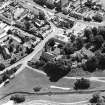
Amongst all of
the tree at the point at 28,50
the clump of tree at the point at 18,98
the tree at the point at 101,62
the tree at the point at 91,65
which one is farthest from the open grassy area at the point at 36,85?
the tree at the point at 28,50

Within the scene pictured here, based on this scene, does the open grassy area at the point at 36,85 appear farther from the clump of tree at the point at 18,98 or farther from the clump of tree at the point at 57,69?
the clump of tree at the point at 18,98

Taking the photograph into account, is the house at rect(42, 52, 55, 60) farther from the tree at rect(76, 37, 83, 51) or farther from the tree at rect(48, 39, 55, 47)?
the tree at rect(76, 37, 83, 51)

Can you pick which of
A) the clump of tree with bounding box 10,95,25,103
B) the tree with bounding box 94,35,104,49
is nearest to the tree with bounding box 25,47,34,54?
the clump of tree with bounding box 10,95,25,103

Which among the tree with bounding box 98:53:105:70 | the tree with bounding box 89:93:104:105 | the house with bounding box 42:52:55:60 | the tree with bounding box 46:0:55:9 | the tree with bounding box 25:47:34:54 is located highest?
the tree with bounding box 46:0:55:9

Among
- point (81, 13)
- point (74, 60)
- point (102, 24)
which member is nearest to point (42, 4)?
point (81, 13)

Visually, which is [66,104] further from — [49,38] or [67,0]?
[67,0]

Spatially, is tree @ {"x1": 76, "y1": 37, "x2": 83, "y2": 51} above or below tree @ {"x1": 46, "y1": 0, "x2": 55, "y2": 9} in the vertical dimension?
below

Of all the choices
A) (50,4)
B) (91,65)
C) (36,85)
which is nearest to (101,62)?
(91,65)

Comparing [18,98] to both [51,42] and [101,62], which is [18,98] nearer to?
[51,42]

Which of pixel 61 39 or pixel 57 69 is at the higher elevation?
pixel 61 39
